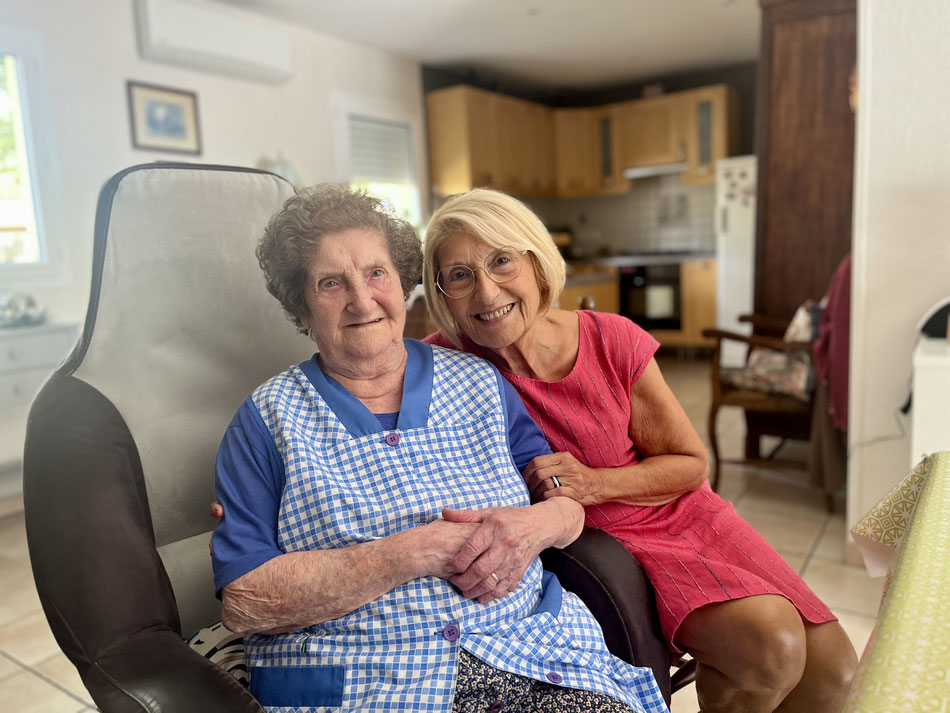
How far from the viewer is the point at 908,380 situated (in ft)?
7.57

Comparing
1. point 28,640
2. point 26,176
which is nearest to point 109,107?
point 26,176

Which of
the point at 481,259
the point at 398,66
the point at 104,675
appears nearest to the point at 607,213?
the point at 398,66

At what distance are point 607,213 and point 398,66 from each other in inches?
115

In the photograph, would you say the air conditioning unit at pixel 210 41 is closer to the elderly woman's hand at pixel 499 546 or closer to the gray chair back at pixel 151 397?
the gray chair back at pixel 151 397

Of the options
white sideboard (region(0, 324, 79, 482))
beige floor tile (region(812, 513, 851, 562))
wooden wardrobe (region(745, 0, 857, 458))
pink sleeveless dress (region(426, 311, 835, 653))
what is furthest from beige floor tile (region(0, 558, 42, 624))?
wooden wardrobe (region(745, 0, 857, 458))

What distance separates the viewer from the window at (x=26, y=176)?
356 centimetres

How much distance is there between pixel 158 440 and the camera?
48.2 inches

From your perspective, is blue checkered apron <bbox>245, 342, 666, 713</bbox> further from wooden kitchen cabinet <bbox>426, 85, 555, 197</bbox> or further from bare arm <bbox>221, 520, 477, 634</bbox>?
wooden kitchen cabinet <bbox>426, 85, 555, 197</bbox>

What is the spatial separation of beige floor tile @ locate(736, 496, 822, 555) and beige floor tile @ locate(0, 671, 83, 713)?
2.37m

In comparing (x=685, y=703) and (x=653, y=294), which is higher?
(x=653, y=294)

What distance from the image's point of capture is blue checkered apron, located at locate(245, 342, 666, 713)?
95 centimetres

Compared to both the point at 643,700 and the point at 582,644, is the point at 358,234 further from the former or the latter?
the point at 643,700

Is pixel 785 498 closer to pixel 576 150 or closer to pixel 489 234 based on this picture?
pixel 489 234

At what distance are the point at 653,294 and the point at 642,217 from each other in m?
1.08
